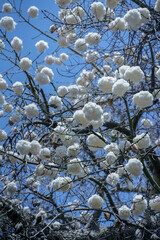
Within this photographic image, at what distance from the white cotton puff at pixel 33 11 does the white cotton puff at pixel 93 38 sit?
38.3 inches

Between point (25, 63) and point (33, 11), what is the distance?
3.47 feet

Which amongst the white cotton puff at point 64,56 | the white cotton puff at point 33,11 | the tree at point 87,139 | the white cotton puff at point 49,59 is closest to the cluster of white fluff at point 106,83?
the tree at point 87,139

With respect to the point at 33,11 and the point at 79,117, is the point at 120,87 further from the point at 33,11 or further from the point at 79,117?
the point at 33,11

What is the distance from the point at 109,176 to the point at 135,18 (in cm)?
138

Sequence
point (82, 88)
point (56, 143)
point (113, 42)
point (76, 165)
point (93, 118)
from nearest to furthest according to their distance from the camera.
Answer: point (93, 118) → point (76, 165) → point (56, 143) → point (113, 42) → point (82, 88)

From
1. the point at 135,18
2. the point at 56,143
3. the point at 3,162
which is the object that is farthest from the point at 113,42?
the point at 3,162

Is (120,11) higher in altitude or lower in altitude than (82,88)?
higher

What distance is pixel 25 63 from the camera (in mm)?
2846

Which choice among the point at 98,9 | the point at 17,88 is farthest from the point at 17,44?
the point at 98,9

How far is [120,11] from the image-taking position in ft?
10.1

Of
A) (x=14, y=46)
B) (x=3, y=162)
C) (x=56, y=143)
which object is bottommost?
(x=56, y=143)

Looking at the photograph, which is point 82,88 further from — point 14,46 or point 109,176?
point 109,176

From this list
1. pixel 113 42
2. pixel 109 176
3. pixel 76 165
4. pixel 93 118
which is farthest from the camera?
pixel 113 42

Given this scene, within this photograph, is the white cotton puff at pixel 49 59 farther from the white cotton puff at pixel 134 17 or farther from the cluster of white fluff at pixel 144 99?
the cluster of white fluff at pixel 144 99
